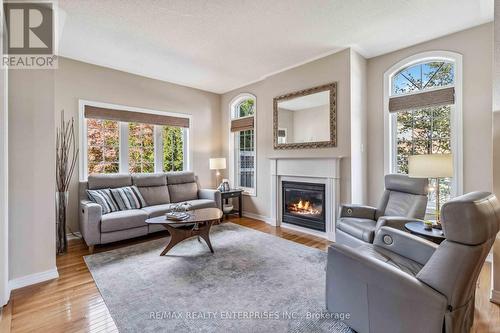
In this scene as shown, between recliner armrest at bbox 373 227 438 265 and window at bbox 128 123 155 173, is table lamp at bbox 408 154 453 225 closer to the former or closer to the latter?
recliner armrest at bbox 373 227 438 265

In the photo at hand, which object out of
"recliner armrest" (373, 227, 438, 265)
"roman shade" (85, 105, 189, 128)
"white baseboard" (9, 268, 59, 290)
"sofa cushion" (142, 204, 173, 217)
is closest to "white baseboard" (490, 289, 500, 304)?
"recliner armrest" (373, 227, 438, 265)

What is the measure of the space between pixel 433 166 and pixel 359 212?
1039 millimetres

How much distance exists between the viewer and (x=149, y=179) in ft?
14.5

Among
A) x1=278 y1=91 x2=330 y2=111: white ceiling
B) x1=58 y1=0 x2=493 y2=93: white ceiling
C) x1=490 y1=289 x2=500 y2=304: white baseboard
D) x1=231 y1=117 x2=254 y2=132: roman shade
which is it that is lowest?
x1=490 y1=289 x2=500 y2=304: white baseboard

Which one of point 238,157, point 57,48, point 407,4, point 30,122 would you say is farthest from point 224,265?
point 57,48

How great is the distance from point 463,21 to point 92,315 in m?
4.87

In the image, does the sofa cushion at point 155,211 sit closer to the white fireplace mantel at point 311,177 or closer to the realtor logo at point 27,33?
the white fireplace mantel at point 311,177

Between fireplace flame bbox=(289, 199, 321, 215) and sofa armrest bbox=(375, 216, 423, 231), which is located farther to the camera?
fireplace flame bbox=(289, 199, 321, 215)

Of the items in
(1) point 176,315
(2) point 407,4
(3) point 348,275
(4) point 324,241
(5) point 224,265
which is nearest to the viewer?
(3) point 348,275

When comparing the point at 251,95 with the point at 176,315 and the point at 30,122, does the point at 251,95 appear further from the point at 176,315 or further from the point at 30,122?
the point at 176,315

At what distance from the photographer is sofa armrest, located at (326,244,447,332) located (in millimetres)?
1289

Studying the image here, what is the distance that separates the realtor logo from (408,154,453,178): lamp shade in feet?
12.9

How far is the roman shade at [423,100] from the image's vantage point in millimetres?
3219

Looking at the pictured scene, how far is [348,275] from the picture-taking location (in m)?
1.62
